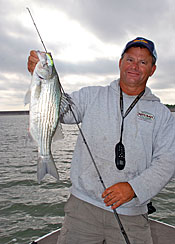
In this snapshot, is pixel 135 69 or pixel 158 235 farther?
pixel 158 235

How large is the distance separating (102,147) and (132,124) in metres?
0.46

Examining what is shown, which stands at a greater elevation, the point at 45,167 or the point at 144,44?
the point at 144,44

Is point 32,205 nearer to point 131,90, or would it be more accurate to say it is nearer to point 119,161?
point 119,161

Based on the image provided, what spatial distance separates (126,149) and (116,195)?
0.53 meters

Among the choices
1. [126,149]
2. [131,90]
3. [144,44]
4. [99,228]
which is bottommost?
[99,228]

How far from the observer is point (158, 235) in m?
4.42

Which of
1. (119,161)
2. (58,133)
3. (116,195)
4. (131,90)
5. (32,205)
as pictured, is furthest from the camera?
(32,205)

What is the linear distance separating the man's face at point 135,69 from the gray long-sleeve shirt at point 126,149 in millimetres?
189

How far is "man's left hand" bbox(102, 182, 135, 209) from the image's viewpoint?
8.13 feet

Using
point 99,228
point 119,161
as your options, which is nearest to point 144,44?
point 119,161

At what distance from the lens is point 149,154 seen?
9.05 feet

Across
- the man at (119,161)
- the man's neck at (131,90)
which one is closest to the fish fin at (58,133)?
the man at (119,161)

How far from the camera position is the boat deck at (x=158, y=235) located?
4160mm

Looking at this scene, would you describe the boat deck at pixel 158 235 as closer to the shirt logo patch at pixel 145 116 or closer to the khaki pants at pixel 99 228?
the khaki pants at pixel 99 228
